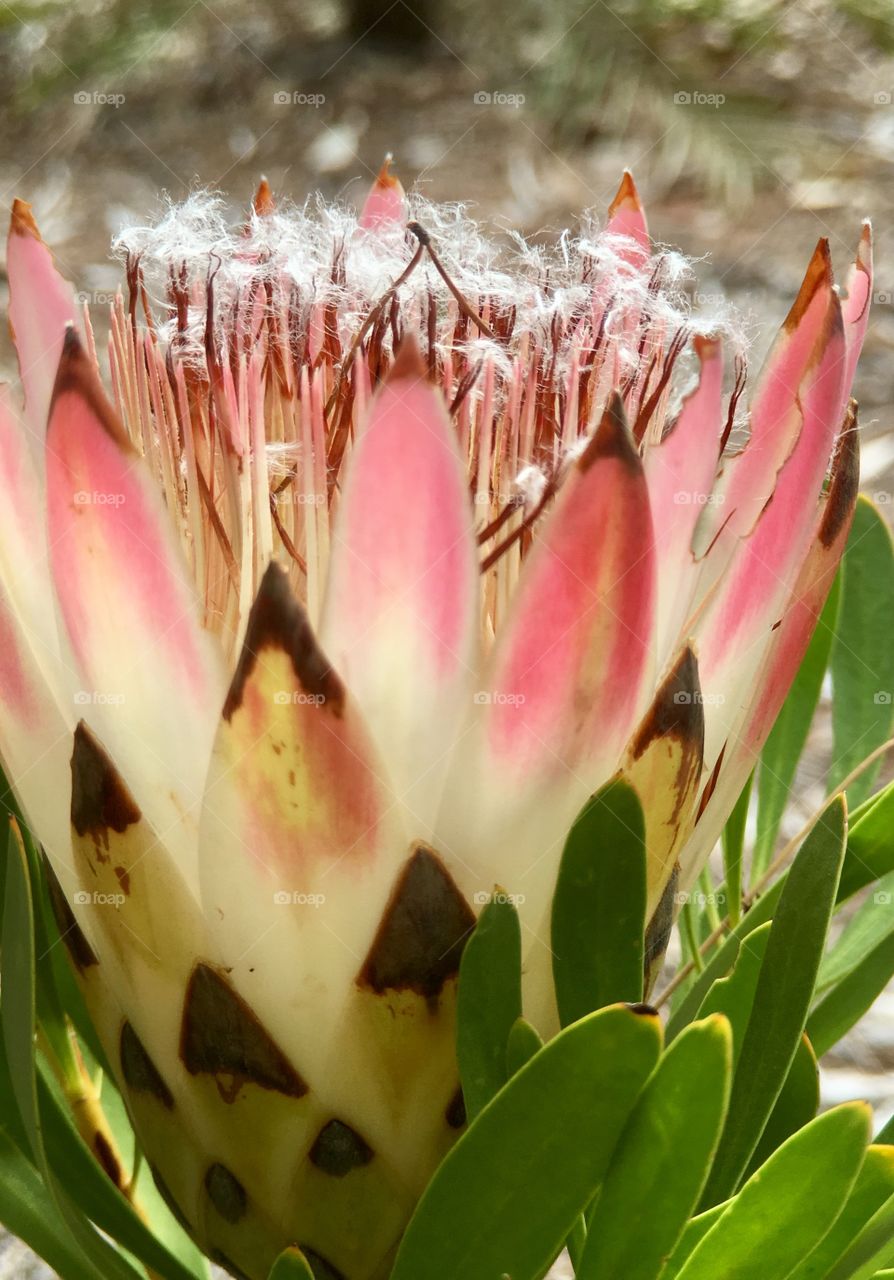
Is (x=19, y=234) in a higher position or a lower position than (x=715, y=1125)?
higher

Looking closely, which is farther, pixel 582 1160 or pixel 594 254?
pixel 594 254

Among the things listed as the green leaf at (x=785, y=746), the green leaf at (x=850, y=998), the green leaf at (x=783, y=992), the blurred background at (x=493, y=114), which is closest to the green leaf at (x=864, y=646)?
the green leaf at (x=785, y=746)

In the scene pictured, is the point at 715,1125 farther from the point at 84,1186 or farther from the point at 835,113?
the point at 835,113

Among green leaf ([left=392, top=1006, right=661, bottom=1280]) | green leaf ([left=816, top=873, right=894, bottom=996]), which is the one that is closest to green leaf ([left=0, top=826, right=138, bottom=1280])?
green leaf ([left=392, top=1006, right=661, bottom=1280])

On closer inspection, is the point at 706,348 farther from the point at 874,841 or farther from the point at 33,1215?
the point at 33,1215

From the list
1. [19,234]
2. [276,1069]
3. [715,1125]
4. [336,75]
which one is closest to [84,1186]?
[276,1069]

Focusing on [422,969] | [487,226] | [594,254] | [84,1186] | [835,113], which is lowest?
[84,1186]

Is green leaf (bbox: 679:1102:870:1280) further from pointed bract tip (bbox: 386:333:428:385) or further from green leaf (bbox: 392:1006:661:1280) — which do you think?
pointed bract tip (bbox: 386:333:428:385)

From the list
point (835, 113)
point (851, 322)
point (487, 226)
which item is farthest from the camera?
point (835, 113)
